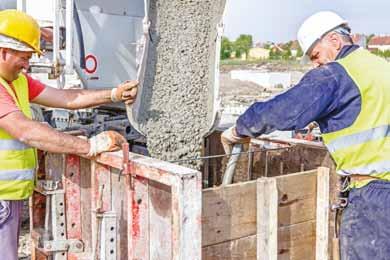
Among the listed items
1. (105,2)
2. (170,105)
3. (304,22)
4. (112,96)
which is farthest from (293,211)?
(105,2)

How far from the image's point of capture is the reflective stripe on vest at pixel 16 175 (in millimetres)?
2705

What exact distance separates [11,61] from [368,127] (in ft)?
5.48

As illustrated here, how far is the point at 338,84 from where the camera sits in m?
2.34

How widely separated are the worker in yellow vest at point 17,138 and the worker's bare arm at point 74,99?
0.28 m

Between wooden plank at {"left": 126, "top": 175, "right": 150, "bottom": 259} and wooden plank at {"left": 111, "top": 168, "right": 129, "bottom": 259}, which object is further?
wooden plank at {"left": 111, "top": 168, "right": 129, "bottom": 259}

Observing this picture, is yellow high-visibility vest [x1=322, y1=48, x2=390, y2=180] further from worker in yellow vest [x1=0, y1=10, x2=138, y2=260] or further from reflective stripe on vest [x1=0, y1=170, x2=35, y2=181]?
reflective stripe on vest [x1=0, y1=170, x2=35, y2=181]

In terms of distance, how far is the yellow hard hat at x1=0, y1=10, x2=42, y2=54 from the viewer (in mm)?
2662

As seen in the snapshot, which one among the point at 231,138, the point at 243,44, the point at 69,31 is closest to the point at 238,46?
the point at 243,44

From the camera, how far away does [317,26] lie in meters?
2.48

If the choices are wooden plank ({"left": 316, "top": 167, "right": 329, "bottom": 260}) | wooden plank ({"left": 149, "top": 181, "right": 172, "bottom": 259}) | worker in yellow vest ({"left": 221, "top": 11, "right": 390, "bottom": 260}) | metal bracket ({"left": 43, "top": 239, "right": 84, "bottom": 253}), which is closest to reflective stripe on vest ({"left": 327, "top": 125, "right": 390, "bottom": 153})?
worker in yellow vest ({"left": 221, "top": 11, "right": 390, "bottom": 260})

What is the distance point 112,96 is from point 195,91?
4.81 feet

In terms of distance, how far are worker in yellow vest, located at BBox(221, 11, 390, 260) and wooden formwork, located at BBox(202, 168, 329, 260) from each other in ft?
1.01

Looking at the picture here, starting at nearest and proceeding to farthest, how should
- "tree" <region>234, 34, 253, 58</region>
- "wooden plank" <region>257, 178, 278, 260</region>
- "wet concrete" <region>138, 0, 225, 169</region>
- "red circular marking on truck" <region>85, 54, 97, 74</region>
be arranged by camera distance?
1. "wooden plank" <region>257, 178, 278, 260</region>
2. "wet concrete" <region>138, 0, 225, 169</region>
3. "red circular marking on truck" <region>85, 54, 97, 74</region>
4. "tree" <region>234, 34, 253, 58</region>

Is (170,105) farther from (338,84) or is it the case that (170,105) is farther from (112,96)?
(338,84)
